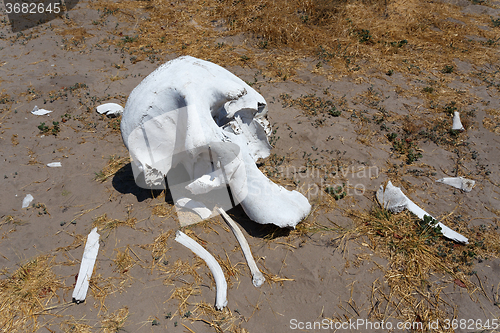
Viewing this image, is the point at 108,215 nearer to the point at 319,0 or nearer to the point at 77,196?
the point at 77,196

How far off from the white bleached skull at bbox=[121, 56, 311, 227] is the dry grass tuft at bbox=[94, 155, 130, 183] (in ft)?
3.71

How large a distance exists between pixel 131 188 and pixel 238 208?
1.60 metres

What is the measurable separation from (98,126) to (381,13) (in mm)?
8759

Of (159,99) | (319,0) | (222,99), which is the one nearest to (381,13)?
(319,0)

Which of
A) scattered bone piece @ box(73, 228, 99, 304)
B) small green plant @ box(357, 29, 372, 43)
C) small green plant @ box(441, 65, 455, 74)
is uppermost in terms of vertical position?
small green plant @ box(357, 29, 372, 43)

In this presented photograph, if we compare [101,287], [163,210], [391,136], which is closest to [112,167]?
[163,210]

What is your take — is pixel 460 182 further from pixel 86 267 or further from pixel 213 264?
pixel 86 267

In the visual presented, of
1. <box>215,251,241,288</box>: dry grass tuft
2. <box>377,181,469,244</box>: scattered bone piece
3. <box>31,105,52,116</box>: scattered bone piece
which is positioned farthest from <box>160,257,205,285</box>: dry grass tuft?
<box>31,105,52,116</box>: scattered bone piece

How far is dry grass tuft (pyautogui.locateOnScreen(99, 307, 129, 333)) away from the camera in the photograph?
2.80 m

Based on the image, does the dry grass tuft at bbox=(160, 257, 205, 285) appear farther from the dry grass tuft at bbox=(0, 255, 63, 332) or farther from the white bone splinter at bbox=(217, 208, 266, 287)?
the dry grass tuft at bbox=(0, 255, 63, 332)

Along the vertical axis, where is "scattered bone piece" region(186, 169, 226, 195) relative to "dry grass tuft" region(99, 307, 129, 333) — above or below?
above

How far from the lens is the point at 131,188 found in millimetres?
4176

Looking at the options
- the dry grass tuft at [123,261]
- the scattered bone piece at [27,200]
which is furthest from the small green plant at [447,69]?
the scattered bone piece at [27,200]

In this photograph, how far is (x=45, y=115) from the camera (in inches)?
214
